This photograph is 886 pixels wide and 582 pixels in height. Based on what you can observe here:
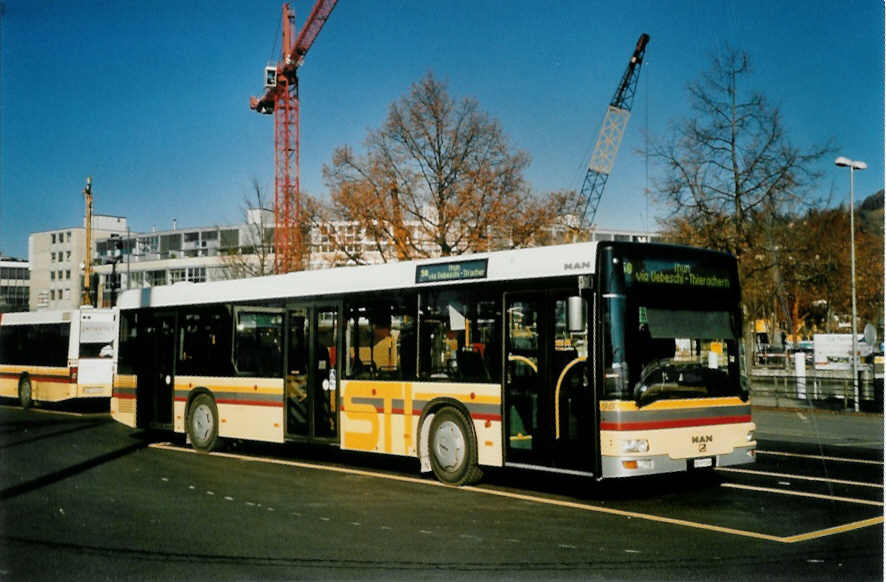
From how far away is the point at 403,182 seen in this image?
37312 mm

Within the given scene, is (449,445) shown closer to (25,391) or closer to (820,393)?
(820,393)

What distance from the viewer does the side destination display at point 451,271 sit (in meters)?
12.1

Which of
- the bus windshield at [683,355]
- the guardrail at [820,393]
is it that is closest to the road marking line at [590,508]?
the bus windshield at [683,355]

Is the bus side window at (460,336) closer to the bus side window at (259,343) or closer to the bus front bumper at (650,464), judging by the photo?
the bus front bumper at (650,464)

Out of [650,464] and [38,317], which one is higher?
[38,317]

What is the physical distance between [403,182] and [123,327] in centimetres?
1994

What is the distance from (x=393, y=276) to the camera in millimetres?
13359

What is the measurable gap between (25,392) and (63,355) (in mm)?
2844

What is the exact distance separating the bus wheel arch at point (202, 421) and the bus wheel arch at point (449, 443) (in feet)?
17.3

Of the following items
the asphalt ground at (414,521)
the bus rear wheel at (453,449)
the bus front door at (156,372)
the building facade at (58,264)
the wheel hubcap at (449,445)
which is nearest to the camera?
the asphalt ground at (414,521)

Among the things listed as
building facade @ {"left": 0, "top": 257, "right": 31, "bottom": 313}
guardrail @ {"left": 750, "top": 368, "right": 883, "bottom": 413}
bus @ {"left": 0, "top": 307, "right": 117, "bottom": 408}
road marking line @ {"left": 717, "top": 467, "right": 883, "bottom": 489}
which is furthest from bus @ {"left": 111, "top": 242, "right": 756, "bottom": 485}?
building facade @ {"left": 0, "top": 257, "right": 31, "bottom": 313}

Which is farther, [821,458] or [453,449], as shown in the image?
[821,458]

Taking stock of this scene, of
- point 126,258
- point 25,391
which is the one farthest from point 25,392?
point 126,258

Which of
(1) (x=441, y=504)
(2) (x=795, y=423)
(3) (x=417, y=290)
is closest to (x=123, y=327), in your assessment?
(3) (x=417, y=290)
